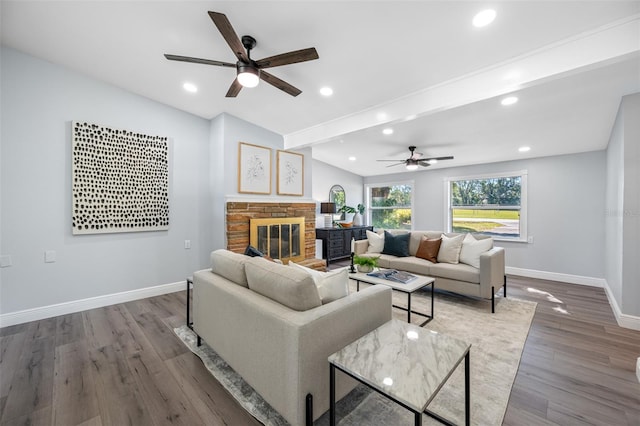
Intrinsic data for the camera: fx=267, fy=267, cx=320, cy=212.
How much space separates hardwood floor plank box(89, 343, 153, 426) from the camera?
1654 mm

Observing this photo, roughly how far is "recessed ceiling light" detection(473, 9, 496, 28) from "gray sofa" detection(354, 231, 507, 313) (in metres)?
2.51

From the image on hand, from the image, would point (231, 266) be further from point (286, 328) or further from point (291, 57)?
point (291, 57)

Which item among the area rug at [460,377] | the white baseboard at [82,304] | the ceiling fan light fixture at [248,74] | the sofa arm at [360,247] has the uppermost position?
the ceiling fan light fixture at [248,74]

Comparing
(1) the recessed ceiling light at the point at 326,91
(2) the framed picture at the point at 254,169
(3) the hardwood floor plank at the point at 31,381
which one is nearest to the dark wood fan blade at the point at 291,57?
(1) the recessed ceiling light at the point at 326,91

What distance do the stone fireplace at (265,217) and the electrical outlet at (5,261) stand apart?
2329 mm

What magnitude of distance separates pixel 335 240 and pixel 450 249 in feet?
9.30

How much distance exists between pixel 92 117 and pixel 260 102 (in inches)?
84.5

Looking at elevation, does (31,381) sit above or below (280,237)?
below

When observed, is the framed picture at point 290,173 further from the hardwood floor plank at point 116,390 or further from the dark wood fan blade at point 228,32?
the hardwood floor plank at point 116,390

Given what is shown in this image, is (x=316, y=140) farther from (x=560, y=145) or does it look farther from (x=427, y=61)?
(x=560, y=145)

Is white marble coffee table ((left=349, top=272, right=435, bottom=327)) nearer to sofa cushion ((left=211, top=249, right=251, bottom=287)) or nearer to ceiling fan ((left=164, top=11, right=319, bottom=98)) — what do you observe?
sofa cushion ((left=211, top=249, right=251, bottom=287))

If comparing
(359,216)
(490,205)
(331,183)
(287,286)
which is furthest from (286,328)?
(359,216)

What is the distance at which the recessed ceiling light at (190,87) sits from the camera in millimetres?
3545

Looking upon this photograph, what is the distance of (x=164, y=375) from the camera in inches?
81.5
